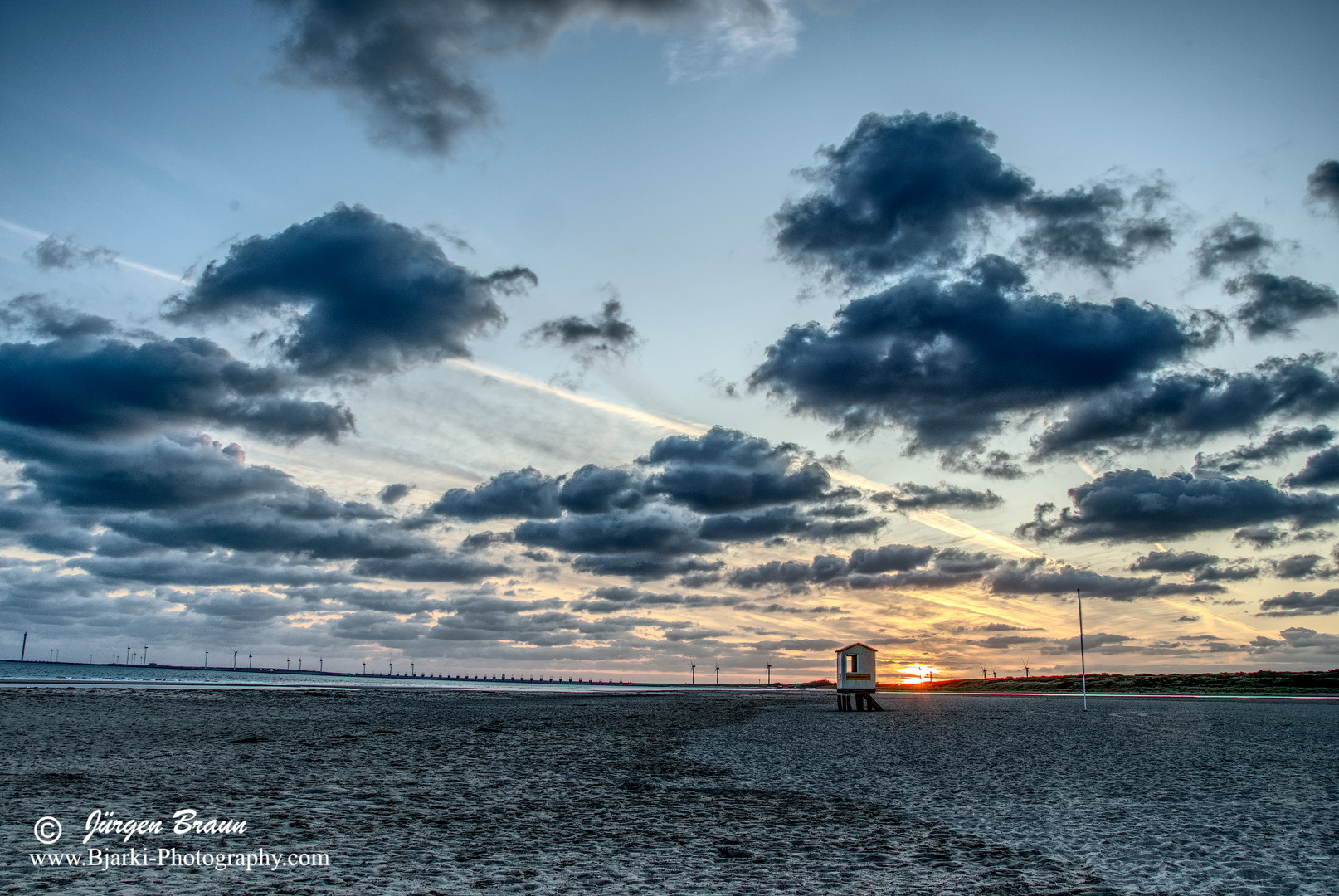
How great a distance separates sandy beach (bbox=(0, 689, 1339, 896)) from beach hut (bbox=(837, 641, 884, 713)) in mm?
26091

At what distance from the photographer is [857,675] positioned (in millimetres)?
56094

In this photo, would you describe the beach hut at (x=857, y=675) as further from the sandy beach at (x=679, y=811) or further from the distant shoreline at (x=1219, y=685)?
the distant shoreline at (x=1219, y=685)

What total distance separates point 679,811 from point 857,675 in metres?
44.8

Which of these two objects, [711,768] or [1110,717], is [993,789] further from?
[1110,717]

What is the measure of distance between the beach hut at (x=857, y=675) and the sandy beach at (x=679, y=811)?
26.1m

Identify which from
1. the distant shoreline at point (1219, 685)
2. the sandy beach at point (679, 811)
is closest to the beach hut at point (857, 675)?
the sandy beach at point (679, 811)

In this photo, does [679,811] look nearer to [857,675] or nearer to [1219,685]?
[857,675]

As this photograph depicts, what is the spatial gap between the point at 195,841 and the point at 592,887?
614 cm

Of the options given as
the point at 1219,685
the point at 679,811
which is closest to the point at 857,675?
the point at 679,811

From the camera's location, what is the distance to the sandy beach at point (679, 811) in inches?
378

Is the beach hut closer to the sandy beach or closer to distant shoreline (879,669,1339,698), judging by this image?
the sandy beach

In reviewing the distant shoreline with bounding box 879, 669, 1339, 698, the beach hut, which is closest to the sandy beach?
the beach hut

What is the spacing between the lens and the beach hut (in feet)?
182

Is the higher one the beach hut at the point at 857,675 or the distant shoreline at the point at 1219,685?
the beach hut at the point at 857,675
